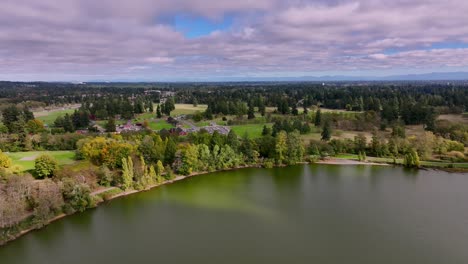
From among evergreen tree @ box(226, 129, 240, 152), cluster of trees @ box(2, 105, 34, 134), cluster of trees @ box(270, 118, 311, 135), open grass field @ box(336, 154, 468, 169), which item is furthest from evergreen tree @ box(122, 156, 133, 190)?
open grass field @ box(336, 154, 468, 169)

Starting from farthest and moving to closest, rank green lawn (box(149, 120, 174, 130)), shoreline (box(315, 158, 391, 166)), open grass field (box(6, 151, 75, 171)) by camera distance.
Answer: green lawn (box(149, 120, 174, 130))
shoreline (box(315, 158, 391, 166))
open grass field (box(6, 151, 75, 171))

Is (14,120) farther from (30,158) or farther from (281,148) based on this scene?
(281,148)

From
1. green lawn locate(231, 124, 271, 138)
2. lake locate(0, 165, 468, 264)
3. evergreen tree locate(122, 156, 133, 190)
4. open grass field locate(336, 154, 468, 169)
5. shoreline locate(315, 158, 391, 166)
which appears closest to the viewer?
lake locate(0, 165, 468, 264)

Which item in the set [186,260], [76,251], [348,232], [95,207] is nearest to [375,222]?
[348,232]

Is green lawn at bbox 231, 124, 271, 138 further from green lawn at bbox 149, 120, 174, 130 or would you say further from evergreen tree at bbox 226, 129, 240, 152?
evergreen tree at bbox 226, 129, 240, 152

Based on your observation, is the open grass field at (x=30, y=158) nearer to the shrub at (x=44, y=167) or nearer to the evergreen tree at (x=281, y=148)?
the shrub at (x=44, y=167)

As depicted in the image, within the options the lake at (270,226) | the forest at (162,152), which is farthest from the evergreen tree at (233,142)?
the lake at (270,226)
